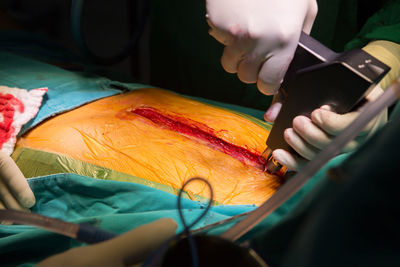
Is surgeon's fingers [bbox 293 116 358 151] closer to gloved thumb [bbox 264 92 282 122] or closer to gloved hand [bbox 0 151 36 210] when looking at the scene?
gloved thumb [bbox 264 92 282 122]

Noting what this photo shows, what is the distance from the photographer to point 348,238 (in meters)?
0.36

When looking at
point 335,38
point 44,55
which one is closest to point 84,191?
point 44,55

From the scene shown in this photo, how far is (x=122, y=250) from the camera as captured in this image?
1.82 feet

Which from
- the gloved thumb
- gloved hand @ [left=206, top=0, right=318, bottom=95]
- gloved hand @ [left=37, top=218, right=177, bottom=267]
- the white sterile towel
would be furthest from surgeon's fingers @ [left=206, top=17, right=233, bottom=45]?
the white sterile towel

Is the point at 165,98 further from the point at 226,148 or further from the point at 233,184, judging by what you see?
the point at 233,184

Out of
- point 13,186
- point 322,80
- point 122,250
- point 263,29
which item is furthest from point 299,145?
point 13,186

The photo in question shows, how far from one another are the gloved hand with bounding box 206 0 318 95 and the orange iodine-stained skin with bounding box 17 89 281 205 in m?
0.28

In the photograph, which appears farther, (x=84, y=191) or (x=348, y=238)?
(x=84, y=191)

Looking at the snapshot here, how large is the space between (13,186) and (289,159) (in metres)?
0.85

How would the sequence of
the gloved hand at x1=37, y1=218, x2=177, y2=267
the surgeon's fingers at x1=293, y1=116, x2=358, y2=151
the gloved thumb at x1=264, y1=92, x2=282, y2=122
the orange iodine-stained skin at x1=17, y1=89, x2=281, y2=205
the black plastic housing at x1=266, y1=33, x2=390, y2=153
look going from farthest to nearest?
the gloved thumb at x1=264, y1=92, x2=282, y2=122 → the orange iodine-stained skin at x1=17, y1=89, x2=281, y2=205 → the surgeon's fingers at x1=293, y1=116, x2=358, y2=151 → the black plastic housing at x1=266, y1=33, x2=390, y2=153 → the gloved hand at x1=37, y1=218, x2=177, y2=267

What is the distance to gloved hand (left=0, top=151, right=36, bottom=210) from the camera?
0.91 meters

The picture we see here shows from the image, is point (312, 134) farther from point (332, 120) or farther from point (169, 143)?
point (169, 143)

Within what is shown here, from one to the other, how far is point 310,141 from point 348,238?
57cm

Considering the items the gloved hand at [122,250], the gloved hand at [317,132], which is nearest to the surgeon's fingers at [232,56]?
the gloved hand at [317,132]
